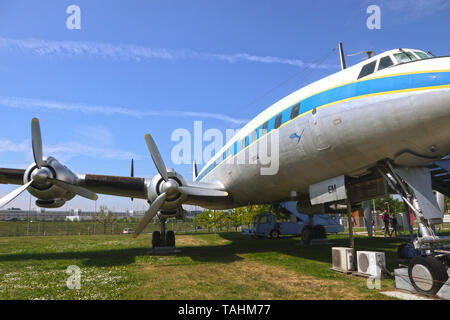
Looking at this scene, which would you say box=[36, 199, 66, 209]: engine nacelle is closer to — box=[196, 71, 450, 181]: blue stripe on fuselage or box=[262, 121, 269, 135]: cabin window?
box=[262, 121, 269, 135]: cabin window

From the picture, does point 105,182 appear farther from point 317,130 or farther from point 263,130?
point 317,130

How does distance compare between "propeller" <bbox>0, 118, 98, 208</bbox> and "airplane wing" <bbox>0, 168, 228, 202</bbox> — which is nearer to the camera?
"propeller" <bbox>0, 118, 98, 208</bbox>

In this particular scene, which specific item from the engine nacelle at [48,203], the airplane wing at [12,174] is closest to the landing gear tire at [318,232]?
the engine nacelle at [48,203]

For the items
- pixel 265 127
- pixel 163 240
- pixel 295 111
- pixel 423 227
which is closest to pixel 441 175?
pixel 423 227

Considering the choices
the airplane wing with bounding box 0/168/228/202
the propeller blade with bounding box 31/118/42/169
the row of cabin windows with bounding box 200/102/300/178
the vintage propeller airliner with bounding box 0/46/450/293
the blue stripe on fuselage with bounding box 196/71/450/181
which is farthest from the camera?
the airplane wing with bounding box 0/168/228/202

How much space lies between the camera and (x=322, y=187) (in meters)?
8.30

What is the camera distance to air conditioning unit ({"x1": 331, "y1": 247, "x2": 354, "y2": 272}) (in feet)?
24.2

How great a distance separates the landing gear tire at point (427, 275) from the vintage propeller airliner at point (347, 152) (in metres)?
0.02

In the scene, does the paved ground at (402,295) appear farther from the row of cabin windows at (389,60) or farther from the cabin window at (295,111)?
the cabin window at (295,111)

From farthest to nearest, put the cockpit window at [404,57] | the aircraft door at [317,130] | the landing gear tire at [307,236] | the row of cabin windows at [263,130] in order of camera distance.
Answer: the landing gear tire at [307,236], the row of cabin windows at [263,130], the aircraft door at [317,130], the cockpit window at [404,57]

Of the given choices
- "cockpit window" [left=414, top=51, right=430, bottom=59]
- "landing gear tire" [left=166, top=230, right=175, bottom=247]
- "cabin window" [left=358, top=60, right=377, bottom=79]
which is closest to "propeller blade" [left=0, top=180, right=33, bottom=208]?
"landing gear tire" [left=166, top=230, right=175, bottom=247]

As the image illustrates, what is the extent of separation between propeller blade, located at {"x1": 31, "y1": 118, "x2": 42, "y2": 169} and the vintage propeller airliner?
0.11 ft

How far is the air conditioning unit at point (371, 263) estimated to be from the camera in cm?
653
